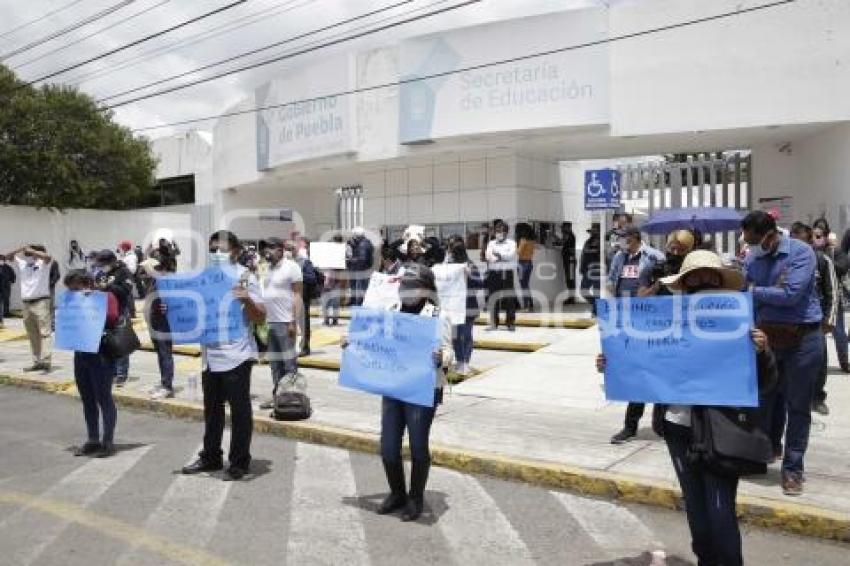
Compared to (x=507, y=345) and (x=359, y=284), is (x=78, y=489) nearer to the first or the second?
(x=507, y=345)

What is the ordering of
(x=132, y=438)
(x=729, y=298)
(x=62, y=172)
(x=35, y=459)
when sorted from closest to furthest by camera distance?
(x=729, y=298) < (x=35, y=459) < (x=132, y=438) < (x=62, y=172)

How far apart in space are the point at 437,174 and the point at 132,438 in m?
11.1

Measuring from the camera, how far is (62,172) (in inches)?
1011

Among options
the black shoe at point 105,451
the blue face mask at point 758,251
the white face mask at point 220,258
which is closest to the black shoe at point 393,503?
the white face mask at point 220,258

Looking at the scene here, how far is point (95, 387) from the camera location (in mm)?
7617

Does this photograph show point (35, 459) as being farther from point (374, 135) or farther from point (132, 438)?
point (374, 135)

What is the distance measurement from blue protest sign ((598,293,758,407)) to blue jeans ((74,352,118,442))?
4931mm

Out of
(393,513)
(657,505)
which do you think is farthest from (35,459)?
(657,505)

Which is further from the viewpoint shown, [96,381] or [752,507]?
[96,381]

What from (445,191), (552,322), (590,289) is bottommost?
(552,322)

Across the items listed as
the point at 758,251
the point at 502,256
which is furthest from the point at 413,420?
the point at 502,256

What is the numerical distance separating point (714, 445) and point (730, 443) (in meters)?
0.07

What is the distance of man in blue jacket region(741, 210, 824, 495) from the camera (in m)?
5.43

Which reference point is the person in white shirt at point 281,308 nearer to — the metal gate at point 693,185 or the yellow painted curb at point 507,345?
the yellow painted curb at point 507,345
